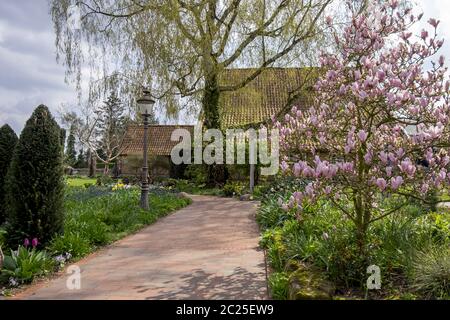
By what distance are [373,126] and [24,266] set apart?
447cm

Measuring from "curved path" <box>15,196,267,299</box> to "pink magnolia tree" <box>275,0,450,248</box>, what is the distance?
128 centimetres

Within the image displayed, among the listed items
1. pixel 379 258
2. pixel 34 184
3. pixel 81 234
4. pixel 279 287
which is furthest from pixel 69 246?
pixel 379 258

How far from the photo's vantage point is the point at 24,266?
4871mm

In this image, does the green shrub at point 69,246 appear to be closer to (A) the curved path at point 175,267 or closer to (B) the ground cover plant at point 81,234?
(B) the ground cover plant at point 81,234

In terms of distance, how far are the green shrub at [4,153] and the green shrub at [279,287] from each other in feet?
21.1

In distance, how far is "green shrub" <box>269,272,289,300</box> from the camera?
13.4 feet

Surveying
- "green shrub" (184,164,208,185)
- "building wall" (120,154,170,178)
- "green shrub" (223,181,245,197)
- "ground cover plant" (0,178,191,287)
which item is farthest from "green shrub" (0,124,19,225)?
"building wall" (120,154,170,178)

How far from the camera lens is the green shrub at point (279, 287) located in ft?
13.4

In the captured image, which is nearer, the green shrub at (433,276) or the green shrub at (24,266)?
the green shrub at (433,276)

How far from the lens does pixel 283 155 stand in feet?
16.4

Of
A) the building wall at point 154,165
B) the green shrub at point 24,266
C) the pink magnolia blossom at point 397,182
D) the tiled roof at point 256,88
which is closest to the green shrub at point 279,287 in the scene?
the pink magnolia blossom at point 397,182

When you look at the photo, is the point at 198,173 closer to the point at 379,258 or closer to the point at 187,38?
the point at 187,38

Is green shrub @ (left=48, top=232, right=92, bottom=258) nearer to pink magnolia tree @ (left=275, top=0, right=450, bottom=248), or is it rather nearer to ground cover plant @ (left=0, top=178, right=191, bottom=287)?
ground cover plant @ (left=0, top=178, right=191, bottom=287)
